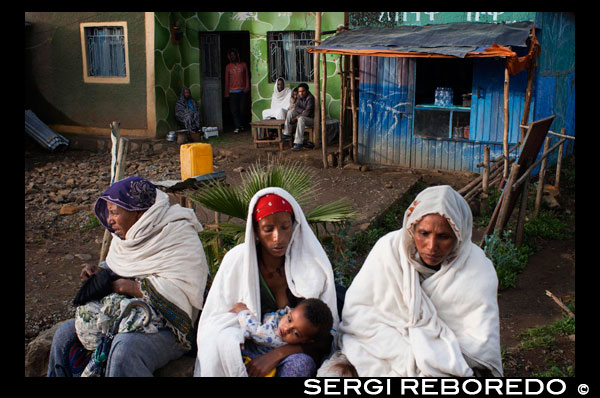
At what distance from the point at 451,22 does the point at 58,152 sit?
907 centimetres

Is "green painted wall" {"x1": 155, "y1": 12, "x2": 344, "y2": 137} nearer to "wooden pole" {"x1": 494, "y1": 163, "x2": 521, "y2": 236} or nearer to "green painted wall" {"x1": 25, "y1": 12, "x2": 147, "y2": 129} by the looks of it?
"green painted wall" {"x1": 25, "y1": 12, "x2": 147, "y2": 129}

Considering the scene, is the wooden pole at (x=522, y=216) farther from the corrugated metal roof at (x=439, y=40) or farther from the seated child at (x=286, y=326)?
the seated child at (x=286, y=326)

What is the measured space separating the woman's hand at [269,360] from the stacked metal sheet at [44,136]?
11851mm

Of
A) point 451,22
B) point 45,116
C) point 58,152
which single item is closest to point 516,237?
point 451,22

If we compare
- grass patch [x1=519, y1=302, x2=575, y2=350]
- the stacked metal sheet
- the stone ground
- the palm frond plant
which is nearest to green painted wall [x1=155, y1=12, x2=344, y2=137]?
the stone ground

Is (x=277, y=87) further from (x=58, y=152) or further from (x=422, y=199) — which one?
(x=422, y=199)

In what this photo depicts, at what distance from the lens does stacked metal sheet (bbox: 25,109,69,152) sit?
13508 mm

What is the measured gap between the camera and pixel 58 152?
13.6 m

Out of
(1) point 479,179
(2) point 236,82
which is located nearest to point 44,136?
(2) point 236,82

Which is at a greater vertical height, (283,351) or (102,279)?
(102,279)

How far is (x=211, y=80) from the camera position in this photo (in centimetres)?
1422

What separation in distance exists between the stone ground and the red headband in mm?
1004

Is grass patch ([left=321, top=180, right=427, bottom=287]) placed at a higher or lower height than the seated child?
lower

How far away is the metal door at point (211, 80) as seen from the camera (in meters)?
14.0
